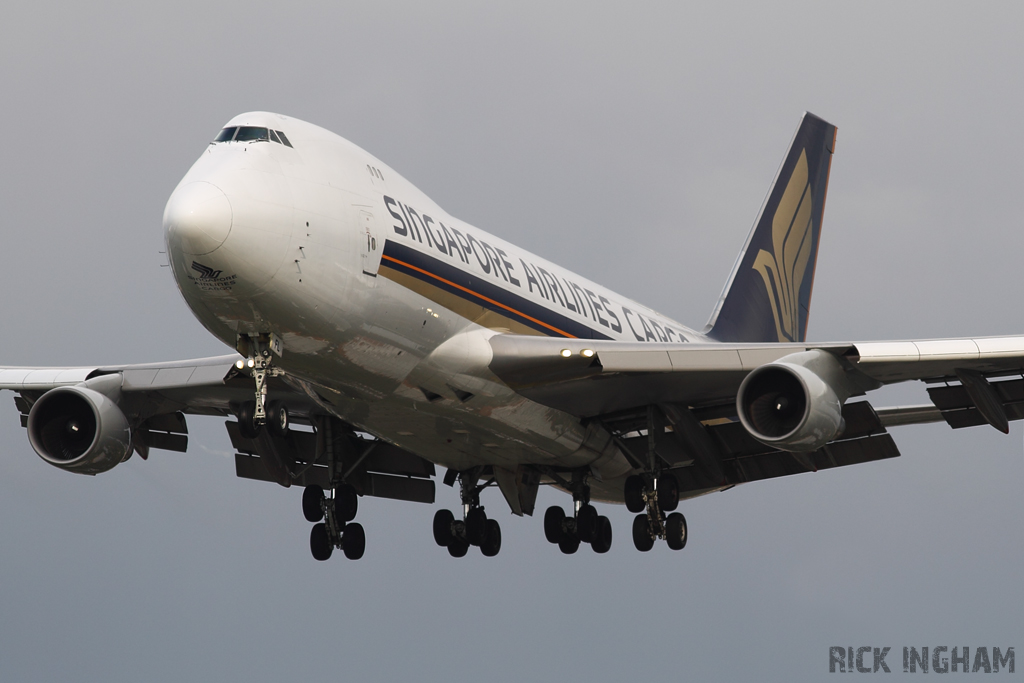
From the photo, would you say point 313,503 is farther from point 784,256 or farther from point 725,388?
point 784,256

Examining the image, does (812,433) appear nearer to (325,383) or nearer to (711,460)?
(711,460)

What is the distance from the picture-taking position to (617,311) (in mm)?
27375

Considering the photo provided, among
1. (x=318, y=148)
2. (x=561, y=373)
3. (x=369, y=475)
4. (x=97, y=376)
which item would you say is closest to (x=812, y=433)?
(x=561, y=373)

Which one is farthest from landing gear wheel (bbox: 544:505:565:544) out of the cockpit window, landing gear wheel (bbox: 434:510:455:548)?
the cockpit window

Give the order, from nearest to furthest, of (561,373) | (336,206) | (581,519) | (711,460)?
(336,206)
(561,373)
(711,460)
(581,519)

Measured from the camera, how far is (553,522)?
1093 inches

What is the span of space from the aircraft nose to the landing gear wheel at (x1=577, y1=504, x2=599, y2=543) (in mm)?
11710

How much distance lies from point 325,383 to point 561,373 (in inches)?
158

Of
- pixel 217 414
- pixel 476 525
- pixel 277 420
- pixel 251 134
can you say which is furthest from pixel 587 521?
pixel 251 134

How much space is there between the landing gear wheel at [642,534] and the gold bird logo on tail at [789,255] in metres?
10.8

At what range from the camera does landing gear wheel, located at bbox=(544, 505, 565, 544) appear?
27.8 metres

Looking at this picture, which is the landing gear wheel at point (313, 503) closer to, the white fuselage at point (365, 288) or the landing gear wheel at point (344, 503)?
the landing gear wheel at point (344, 503)

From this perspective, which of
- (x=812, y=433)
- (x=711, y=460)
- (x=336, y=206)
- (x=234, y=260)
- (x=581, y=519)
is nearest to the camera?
(x=234, y=260)

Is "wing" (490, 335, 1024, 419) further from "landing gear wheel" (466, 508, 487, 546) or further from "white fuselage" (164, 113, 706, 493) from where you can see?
"landing gear wheel" (466, 508, 487, 546)
